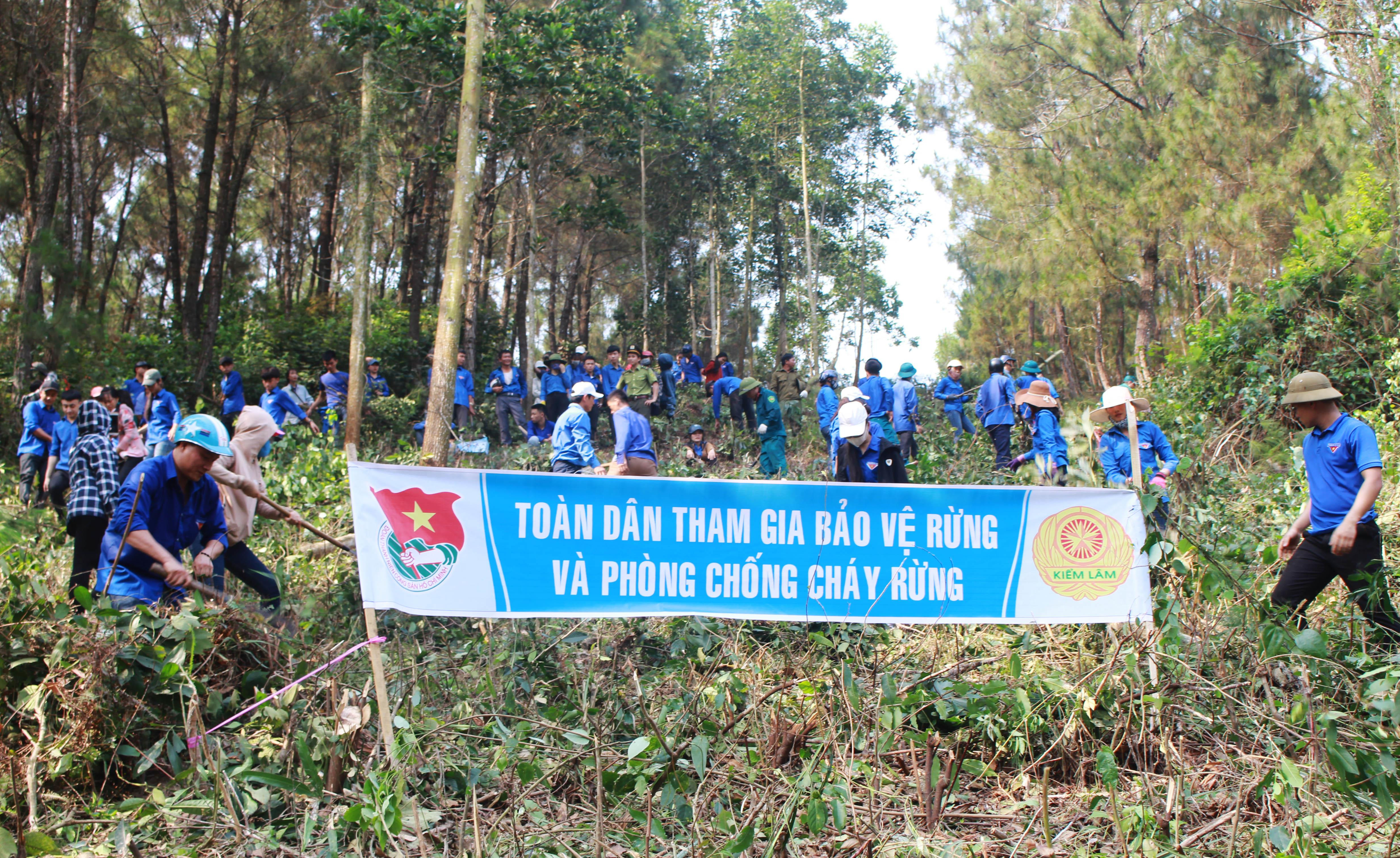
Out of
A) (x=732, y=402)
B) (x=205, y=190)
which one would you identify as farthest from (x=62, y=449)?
(x=205, y=190)

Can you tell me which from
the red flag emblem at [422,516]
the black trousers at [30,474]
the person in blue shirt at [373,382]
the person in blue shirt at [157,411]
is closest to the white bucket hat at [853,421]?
the red flag emblem at [422,516]

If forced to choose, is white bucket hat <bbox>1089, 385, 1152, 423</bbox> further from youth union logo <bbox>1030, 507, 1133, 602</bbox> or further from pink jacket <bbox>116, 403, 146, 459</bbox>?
pink jacket <bbox>116, 403, 146, 459</bbox>

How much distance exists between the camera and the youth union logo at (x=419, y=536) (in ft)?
13.3

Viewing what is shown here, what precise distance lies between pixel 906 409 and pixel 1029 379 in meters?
1.48

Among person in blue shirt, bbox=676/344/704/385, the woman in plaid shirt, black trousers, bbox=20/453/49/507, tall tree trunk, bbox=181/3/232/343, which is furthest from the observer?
person in blue shirt, bbox=676/344/704/385

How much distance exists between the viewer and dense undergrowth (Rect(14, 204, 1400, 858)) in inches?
130

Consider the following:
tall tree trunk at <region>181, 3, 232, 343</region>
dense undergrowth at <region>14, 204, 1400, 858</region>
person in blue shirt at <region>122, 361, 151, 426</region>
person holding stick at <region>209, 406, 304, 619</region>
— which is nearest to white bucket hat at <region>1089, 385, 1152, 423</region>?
dense undergrowth at <region>14, 204, 1400, 858</region>

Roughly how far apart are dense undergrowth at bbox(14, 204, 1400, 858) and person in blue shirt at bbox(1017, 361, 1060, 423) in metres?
3.86

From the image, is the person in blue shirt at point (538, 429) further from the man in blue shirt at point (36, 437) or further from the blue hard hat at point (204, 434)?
the blue hard hat at point (204, 434)

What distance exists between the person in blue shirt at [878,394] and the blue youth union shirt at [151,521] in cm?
716

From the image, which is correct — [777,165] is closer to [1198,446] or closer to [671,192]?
[671,192]

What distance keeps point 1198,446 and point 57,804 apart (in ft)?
31.5

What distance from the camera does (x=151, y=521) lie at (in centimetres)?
435

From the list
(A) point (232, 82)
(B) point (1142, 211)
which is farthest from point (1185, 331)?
(A) point (232, 82)
